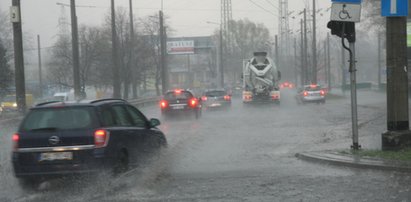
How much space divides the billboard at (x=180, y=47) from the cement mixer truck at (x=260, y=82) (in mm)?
51219

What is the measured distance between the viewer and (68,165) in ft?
28.2

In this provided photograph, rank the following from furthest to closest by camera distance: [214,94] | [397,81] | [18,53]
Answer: [214,94] < [18,53] < [397,81]

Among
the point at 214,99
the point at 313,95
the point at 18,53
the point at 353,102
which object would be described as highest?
the point at 18,53

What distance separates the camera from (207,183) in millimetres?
8844

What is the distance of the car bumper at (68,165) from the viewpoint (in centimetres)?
857

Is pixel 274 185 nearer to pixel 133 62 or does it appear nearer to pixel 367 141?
pixel 367 141

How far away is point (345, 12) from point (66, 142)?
6.34 metres

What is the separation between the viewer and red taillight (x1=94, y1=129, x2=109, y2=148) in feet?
28.4

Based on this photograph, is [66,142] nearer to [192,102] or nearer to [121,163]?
[121,163]

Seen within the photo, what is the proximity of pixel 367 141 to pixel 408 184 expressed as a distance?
17.2 ft

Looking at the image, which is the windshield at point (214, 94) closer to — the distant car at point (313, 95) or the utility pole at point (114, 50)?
the utility pole at point (114, 50)

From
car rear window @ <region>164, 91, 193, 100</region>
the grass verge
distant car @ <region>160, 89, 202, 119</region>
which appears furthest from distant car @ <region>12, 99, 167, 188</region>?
car rear window @ <region>164, 91, 193, 100</region>

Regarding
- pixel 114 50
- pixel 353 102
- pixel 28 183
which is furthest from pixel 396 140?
pixel 114 50

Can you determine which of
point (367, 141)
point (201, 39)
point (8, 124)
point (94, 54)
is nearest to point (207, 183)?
point (367, 141)
